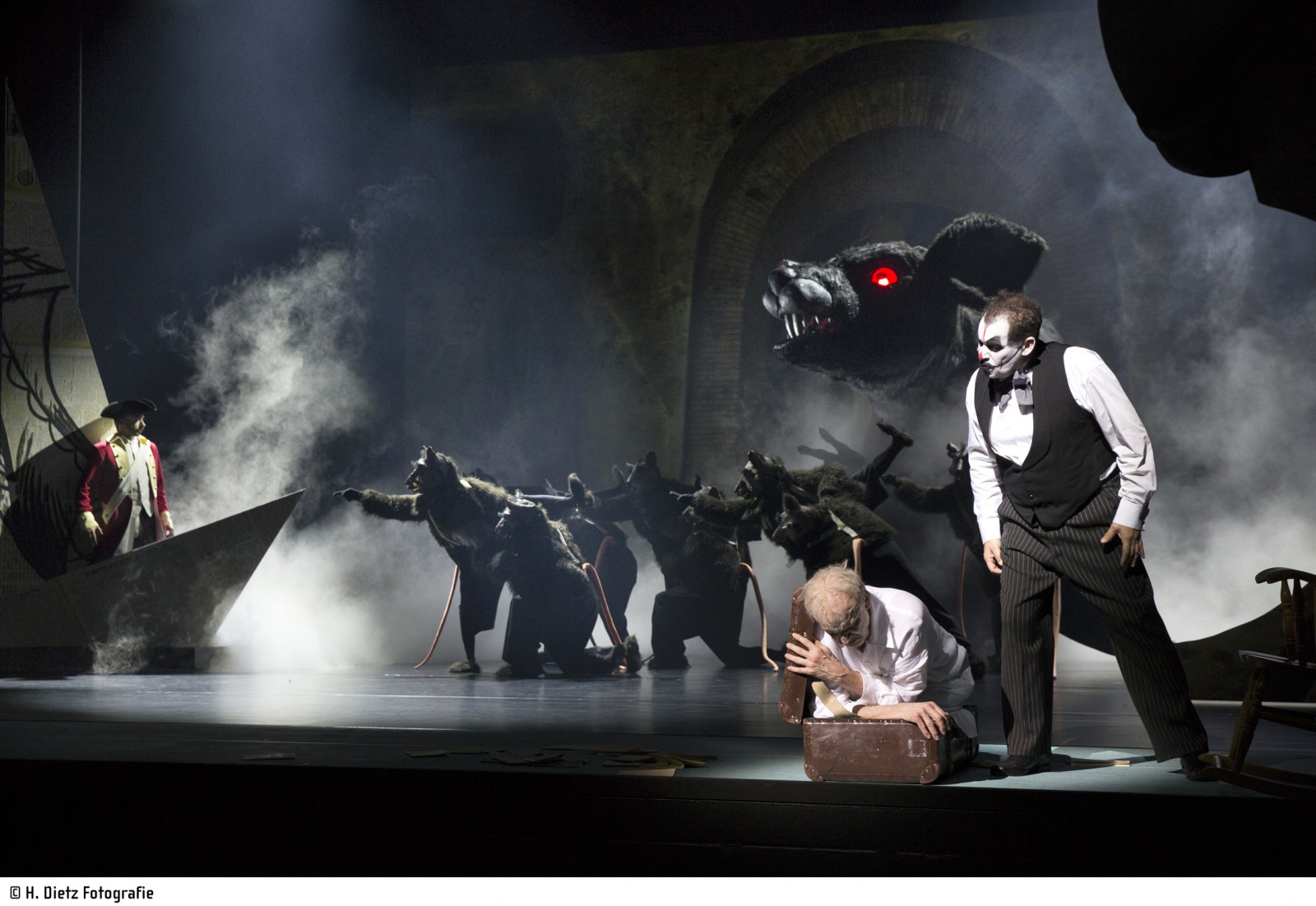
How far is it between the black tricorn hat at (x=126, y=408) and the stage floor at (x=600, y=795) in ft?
12.7

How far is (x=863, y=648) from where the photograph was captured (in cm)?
258

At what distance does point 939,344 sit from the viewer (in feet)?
23.1

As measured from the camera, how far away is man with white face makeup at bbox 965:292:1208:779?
2.54 meters

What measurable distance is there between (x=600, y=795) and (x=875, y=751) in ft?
1.91

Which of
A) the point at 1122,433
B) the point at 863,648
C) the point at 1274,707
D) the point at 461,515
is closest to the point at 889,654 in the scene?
the point at 863,648

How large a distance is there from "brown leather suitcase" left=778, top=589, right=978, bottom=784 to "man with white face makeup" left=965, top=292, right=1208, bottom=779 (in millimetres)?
320

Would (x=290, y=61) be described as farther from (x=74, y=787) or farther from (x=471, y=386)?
(x=74, y=787)

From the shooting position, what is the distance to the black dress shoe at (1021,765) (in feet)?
8.36

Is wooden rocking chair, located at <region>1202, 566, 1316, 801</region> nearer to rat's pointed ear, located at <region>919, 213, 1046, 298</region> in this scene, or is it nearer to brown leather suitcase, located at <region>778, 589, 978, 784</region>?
brown leather suitcase, located at <region>778, 589, 978, 784</region>

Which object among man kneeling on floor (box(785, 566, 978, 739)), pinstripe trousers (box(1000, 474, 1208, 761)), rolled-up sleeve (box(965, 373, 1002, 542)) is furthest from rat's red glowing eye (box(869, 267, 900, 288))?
man kneeling on floor (box(785, 566, 978, 739))

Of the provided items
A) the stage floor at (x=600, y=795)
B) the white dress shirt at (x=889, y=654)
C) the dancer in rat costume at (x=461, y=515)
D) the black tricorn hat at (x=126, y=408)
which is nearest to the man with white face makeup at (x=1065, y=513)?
the stage floor at (x=600, y=795)

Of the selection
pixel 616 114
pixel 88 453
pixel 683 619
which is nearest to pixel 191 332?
pixel 88 453

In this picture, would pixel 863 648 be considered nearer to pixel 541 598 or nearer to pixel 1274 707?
pixel 1274 707

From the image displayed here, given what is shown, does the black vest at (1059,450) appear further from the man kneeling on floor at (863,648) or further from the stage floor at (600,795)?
the stage floor at (600,795)
